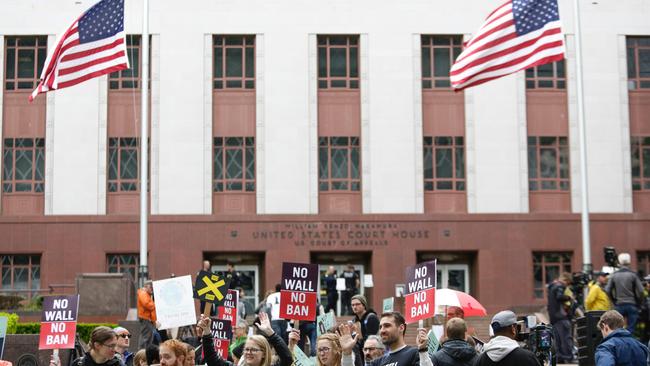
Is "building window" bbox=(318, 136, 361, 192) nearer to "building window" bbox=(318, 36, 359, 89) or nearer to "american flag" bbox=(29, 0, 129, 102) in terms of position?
"building window" bbox=(318, 36, 359, 89)

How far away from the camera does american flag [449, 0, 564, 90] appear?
72.9 ft

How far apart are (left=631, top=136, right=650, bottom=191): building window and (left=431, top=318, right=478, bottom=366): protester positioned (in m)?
30.7

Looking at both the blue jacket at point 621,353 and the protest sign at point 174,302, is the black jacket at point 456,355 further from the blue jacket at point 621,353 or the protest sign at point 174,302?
the protest sign at point 174,302

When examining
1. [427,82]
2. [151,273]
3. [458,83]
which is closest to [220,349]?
[458,83]

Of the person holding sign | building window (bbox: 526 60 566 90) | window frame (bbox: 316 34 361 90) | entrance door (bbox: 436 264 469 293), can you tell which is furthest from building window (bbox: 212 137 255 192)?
the person holding sign

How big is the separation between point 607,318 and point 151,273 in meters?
28.3

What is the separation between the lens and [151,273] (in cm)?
3894

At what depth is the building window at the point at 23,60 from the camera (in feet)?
133

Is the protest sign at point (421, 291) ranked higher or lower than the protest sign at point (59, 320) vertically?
higher

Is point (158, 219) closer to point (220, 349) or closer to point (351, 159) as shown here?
point (351, 159)

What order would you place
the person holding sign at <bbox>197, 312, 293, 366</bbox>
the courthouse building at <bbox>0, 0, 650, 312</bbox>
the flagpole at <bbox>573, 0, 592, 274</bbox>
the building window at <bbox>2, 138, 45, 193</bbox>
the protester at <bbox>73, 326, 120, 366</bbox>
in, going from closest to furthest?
the person holding sign at <bbox>197, 312, 293, 366</bbox>
the protester at <bbox>73, 326, 120, 366</bbox>
the flagpole at <bbox>573, 0, 592, 274</bbox>
the courthouse building at <bbox>0, 0, 650, 312</bbox>
the building window at <bbox>2, 138, 45, 193</bbox>

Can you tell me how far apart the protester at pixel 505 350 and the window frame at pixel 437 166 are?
3013 centimetres

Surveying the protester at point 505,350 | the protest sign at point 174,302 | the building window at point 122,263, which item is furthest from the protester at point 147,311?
the building window at point 122,263

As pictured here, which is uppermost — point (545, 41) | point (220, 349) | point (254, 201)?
point (545, 41)
